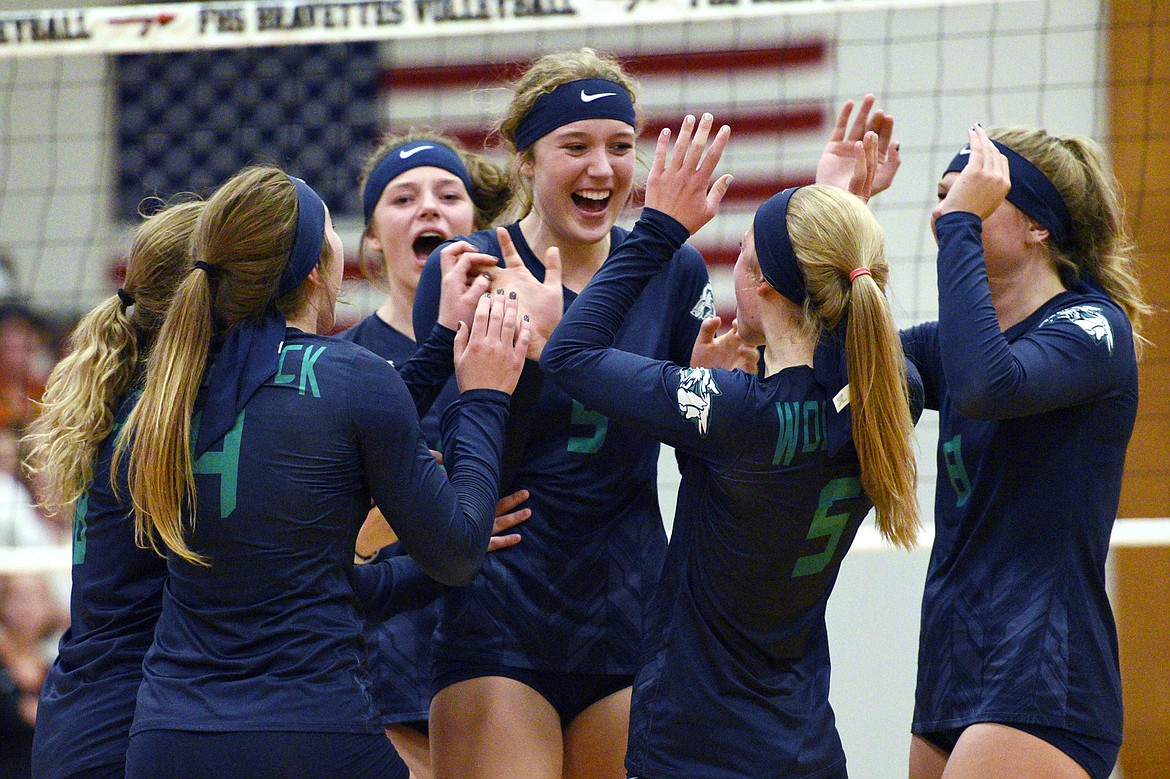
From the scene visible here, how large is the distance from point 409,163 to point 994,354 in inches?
68.6

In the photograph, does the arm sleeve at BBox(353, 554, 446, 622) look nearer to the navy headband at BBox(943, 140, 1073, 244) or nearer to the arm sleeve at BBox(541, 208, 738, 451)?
the arm sleeve at BBox(541, 208, 738, 451)

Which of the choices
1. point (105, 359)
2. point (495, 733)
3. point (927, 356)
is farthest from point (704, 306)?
point (105, 359)

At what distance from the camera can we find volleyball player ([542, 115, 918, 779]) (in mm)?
2072

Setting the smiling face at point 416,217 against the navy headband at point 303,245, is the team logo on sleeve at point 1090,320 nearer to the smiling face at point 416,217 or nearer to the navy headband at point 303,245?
the navy headband at point 303,245

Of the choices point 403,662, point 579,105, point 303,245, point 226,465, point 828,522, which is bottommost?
point 403,662

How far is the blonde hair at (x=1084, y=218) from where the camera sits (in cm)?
245

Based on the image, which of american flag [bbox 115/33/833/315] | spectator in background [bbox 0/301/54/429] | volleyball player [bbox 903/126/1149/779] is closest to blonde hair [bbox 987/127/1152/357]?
volleyball player [bbox 903/126/1149/779]

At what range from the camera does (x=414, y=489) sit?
203cm

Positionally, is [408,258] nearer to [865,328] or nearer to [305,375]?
[305,375]

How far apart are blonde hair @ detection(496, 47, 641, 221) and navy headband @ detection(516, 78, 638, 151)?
0.01m

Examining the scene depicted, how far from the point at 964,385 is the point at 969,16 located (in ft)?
14.9

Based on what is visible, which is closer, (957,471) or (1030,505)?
(1030,505)

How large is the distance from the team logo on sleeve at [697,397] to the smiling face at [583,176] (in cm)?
→ 63

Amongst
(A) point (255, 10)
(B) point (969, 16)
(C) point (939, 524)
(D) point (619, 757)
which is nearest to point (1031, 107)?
(B) point (969, 16)
